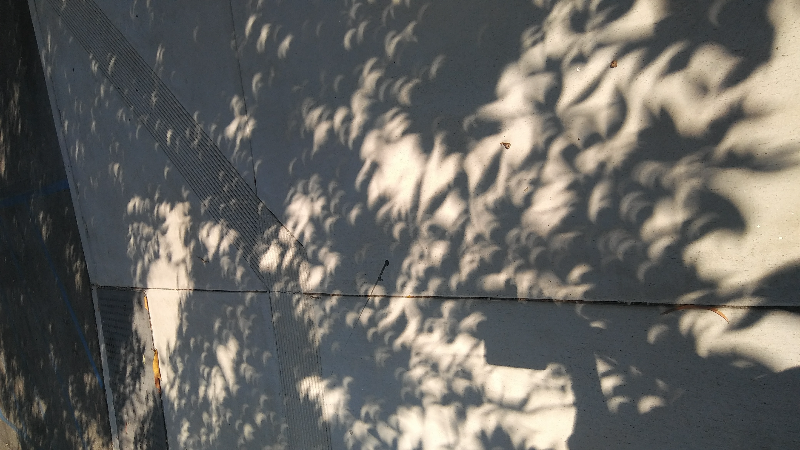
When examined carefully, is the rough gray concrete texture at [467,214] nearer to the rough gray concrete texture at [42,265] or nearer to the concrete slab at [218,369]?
the concrete slab at [218,369]

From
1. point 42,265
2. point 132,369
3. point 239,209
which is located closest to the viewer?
point 239,209

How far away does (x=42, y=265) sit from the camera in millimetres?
6508

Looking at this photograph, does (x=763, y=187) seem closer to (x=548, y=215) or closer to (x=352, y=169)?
(x=548, y=215)

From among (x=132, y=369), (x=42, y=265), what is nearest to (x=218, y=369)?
(x=132, y=369)

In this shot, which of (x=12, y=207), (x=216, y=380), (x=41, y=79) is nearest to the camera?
(x=216, y=380)

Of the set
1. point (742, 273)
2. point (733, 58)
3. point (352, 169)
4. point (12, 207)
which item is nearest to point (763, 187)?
point (742, 273)

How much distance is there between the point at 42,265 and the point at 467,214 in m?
6.04

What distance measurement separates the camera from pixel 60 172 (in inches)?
247

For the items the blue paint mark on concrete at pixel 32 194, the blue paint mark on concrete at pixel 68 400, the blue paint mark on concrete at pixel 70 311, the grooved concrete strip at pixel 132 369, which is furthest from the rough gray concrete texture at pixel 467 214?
the blue paint mark on concrete at pixel 68 400

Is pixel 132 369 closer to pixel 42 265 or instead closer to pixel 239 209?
pixel 42 265

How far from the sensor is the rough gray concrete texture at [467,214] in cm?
278

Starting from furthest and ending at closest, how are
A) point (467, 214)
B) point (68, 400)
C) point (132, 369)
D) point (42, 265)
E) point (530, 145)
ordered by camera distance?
point (68, 400)
point (42, 265)
point (132, 369)
point (467, 214)
point (530, 145)

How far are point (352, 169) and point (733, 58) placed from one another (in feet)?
8.61

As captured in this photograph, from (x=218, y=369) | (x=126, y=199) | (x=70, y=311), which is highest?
(x=126, y=199)
